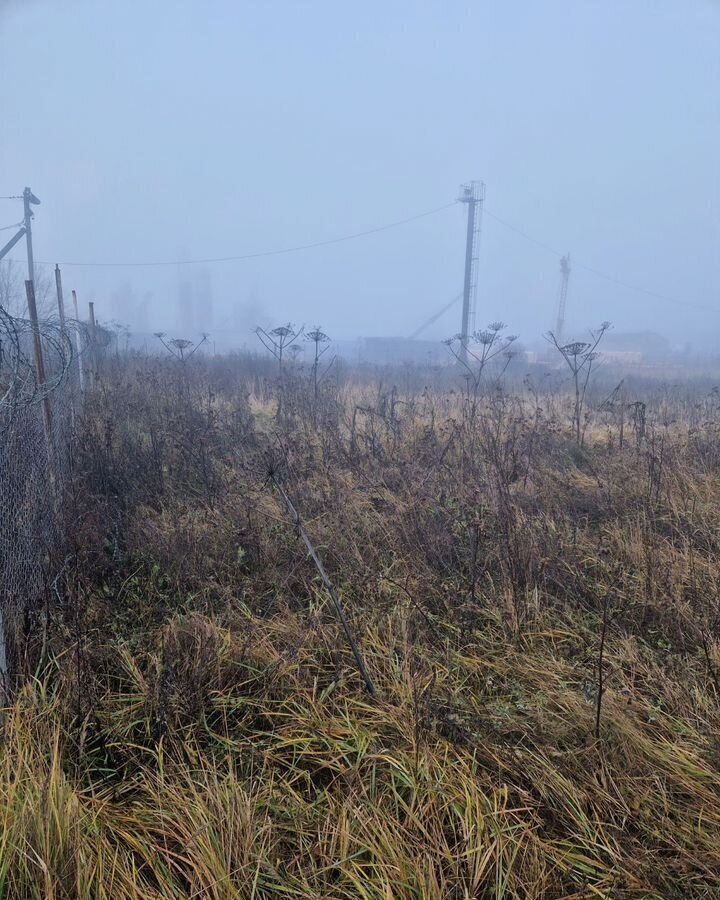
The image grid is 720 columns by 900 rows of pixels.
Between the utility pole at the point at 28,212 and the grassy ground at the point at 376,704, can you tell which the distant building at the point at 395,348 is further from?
the grassy ground at the point at 376,704

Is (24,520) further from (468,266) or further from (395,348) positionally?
(395,348)

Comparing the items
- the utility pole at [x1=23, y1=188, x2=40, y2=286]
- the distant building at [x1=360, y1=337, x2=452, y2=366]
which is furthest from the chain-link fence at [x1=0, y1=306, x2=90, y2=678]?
the distant building at [x1=360, y1=337, x2=452, y2=366]

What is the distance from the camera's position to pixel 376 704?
7.66ft

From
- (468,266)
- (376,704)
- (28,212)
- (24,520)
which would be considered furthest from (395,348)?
(376,704)

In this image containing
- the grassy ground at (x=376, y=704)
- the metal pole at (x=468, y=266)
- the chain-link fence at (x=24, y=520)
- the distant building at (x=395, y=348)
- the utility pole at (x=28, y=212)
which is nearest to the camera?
the grassy ground at (x=376, y=704)

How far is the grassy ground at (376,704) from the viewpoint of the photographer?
5.32 feet

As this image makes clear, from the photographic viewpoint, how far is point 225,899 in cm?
152

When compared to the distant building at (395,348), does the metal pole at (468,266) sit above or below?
above

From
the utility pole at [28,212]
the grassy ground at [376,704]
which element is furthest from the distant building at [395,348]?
the grassy ground at [376,704]

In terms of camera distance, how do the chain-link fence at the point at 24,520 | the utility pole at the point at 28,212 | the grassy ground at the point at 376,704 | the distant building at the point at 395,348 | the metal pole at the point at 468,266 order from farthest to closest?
1. the distant building at the point at 395,348
2. the metal pole at the point at 468,266
3. the utility pole at the point at 28,212
4. the chain-link fence at the point at 24,520
5. the grassy ground at the point at 376,704

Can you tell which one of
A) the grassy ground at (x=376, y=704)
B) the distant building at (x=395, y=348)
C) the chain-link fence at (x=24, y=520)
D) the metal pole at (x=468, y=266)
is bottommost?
the grassy ground at (x=376, y=704)

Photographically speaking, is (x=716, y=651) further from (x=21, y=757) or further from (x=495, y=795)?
(x=21, y=757)

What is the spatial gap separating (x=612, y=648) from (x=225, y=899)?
2095 mm

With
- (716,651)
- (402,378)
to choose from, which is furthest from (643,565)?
(402,378)
